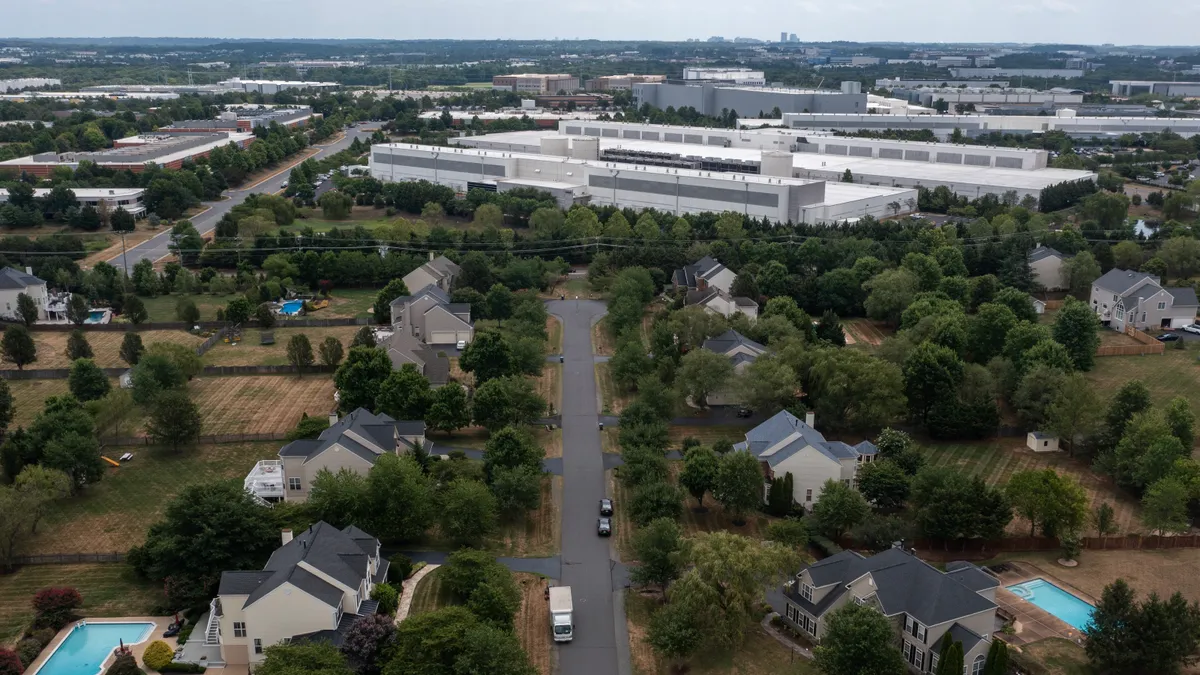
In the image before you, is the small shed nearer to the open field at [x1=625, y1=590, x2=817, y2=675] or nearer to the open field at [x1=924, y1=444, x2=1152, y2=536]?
the open field at [x1=924, y1=444, x2=1152, y2=536]

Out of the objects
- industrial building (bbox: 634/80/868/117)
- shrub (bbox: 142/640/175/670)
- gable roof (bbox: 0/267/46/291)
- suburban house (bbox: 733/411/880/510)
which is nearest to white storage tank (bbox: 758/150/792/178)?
suburban house (bbox: 733/411/880/510)

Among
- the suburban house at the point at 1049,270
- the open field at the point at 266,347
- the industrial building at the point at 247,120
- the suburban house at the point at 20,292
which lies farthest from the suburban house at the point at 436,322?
the industrial building at the point at 247,120

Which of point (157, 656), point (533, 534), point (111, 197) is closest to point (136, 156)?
point (111, 197)

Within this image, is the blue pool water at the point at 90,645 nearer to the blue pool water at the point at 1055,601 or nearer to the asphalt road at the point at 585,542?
the asphalt road at the point at 585,542

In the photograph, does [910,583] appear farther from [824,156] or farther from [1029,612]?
[824,156]

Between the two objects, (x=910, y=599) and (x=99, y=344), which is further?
(x=99, y=344)
